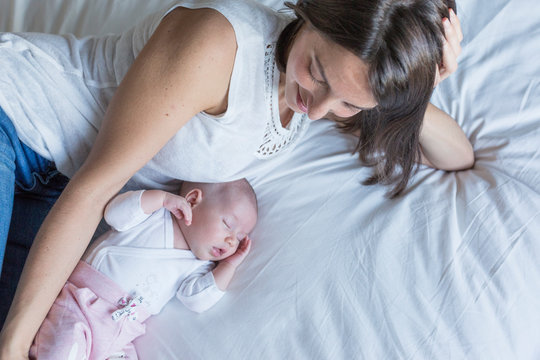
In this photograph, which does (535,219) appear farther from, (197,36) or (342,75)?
(197,36)

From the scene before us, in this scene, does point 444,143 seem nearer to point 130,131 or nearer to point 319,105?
point 319,105

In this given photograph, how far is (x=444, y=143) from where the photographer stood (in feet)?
4.31

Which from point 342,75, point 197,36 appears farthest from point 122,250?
point 342,75

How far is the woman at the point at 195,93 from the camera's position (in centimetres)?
94

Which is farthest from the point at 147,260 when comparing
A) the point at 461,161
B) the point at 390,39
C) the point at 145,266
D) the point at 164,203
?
the point at 461,161

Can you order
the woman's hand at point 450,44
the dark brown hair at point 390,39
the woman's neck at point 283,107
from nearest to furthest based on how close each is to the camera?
the dark brown hair at point 390,39
the woman's hand at point 450,44
the woman's neck at point 283,107

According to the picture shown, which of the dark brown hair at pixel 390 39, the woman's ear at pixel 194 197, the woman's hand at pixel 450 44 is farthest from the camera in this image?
the woman's ear at pixel 194 197

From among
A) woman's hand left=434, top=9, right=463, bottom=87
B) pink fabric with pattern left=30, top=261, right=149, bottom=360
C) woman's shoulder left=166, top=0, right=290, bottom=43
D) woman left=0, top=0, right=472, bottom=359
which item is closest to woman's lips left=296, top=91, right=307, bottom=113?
woman left=0, top=0, right=472, bottom=359

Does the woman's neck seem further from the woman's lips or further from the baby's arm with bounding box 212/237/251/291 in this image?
the baby's arm with bounding box 212/237/251/291

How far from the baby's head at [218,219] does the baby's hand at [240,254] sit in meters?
0.01

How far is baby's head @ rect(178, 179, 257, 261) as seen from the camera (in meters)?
1.25

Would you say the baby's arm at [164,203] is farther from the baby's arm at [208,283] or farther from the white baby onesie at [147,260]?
the baby's arm at [208,283]

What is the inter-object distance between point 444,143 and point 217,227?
578mm

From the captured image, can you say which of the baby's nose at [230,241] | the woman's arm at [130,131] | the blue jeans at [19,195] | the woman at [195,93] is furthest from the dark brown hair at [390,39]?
the blue jeans at [19,195]
